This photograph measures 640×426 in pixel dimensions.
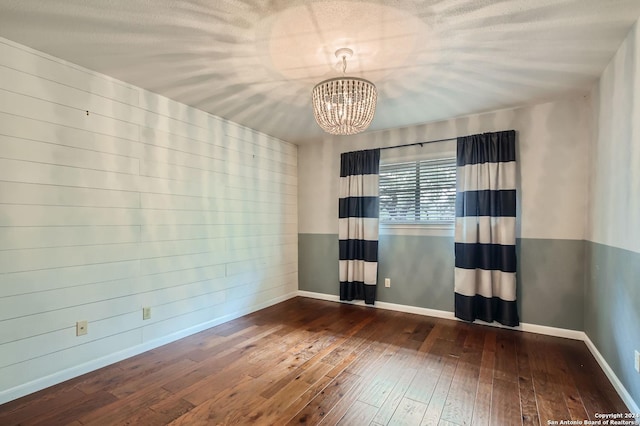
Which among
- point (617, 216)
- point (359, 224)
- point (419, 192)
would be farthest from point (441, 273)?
point (617, 216)

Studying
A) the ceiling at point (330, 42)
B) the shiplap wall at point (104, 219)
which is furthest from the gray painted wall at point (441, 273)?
the ceiling at point (330, 42)

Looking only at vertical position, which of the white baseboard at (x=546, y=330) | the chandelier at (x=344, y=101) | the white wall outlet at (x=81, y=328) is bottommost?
the white baseboard at (x=546, y=330)

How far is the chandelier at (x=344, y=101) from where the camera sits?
1956 millimetres

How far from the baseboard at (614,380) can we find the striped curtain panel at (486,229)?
623mm

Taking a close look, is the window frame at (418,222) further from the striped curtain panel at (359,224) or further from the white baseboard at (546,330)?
the white baseboard at (546,330)

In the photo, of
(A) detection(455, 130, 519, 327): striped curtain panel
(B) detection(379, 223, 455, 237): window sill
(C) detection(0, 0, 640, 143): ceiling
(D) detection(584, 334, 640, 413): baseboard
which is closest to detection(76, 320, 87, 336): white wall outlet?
(C) detection(0, 0, 640, 143): ceiling

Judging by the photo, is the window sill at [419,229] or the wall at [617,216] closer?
the wall at [617,216]

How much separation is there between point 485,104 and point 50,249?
3911 mm

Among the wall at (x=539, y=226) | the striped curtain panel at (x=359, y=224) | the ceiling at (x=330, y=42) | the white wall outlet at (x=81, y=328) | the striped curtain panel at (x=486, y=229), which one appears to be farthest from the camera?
the striped curtain panel at (x=359, y=224)

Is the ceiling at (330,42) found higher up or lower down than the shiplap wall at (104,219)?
higher up

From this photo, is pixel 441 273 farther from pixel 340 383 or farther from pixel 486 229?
pixel 340 383

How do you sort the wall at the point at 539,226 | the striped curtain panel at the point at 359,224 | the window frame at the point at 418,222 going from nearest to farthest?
the wall at the point at 539,226 → the window frame at the point at 418,222 → the striped curtain panel at the point at 359,224

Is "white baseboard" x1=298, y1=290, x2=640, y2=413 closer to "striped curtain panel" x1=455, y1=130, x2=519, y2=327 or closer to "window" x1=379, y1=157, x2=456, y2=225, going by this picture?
"striped curtain panel" x1=455, y1=130, x2=519, y2=327

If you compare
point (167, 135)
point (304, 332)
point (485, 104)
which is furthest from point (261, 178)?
point (485, 104)
